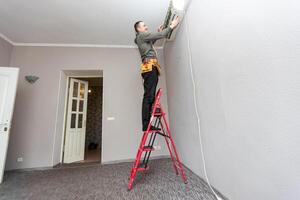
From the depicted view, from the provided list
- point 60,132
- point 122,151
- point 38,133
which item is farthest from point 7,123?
point 122,151

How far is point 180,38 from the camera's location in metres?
2.50

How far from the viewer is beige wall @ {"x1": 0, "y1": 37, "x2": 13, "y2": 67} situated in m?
2.92

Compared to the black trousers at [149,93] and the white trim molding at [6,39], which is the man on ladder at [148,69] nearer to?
the black trousers at [149,93]

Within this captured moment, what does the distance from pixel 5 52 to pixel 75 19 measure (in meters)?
1.90

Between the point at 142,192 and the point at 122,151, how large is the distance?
1639 millimetres

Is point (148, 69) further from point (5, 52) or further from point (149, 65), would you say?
point (5, 52)

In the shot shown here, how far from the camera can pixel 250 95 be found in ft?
3.43

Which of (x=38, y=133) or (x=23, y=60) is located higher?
(x=23, y=60)

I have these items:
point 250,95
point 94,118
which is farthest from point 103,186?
point 94,118

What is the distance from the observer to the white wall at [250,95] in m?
0.79

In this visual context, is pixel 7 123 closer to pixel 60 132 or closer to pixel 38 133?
pixel 38 133

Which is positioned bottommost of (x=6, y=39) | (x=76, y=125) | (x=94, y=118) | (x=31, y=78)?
(x=76, y=125)

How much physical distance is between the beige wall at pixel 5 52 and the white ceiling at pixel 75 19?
0.60 feet

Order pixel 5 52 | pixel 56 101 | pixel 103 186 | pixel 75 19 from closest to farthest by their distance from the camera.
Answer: pixel 103 186 < pixel 75 19 < pixel 5 52 < pixel 56 101
